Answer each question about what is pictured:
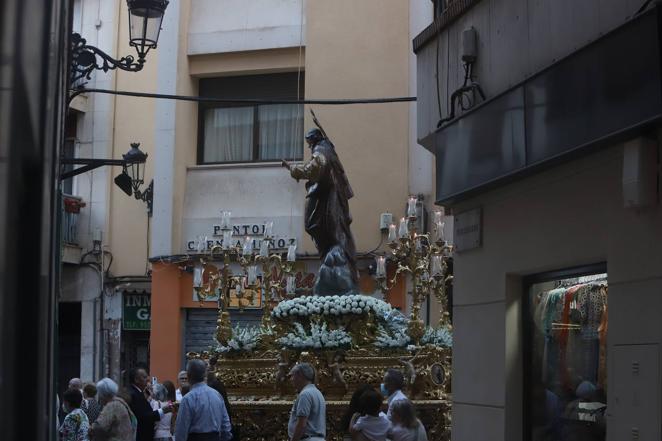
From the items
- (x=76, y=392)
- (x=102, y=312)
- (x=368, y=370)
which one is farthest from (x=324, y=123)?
(x=76, y=392)

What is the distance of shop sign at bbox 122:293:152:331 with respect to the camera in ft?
91.4

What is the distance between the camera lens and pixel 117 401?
10016 millimetres

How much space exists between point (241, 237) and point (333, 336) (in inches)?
425

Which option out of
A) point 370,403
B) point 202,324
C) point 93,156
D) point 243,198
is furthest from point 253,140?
point 370,403

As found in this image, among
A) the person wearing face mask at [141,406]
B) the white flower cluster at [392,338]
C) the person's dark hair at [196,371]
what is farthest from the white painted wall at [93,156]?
the person's dark hair at [196,371]

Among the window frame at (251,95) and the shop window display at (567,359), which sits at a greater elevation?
the window frame at (251,95)

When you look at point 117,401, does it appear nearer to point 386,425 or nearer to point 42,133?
point 386,425

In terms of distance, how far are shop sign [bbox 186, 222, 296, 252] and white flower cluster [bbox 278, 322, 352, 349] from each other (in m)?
9.65

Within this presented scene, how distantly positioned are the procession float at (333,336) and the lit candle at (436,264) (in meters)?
0.02

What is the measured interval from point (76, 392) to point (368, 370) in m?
4.75

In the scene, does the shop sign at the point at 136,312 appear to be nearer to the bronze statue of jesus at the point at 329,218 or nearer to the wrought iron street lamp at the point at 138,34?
the bronze statue of jesus at the point at 329,218

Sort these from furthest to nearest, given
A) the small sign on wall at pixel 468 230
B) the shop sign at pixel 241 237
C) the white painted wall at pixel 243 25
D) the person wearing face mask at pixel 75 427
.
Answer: the white painted wall at pixel 243 25, the shop sign at pixel 241 237, the person wearing face mask at pixel 75 427, the small sign on wall at pixel 468 230

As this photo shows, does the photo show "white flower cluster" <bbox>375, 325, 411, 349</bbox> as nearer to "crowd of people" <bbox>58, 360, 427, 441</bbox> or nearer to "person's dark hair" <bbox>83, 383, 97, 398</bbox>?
"crowd of people" <bbox>58, 360, 427, 441</bbox>

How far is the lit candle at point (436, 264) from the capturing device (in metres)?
14.4
